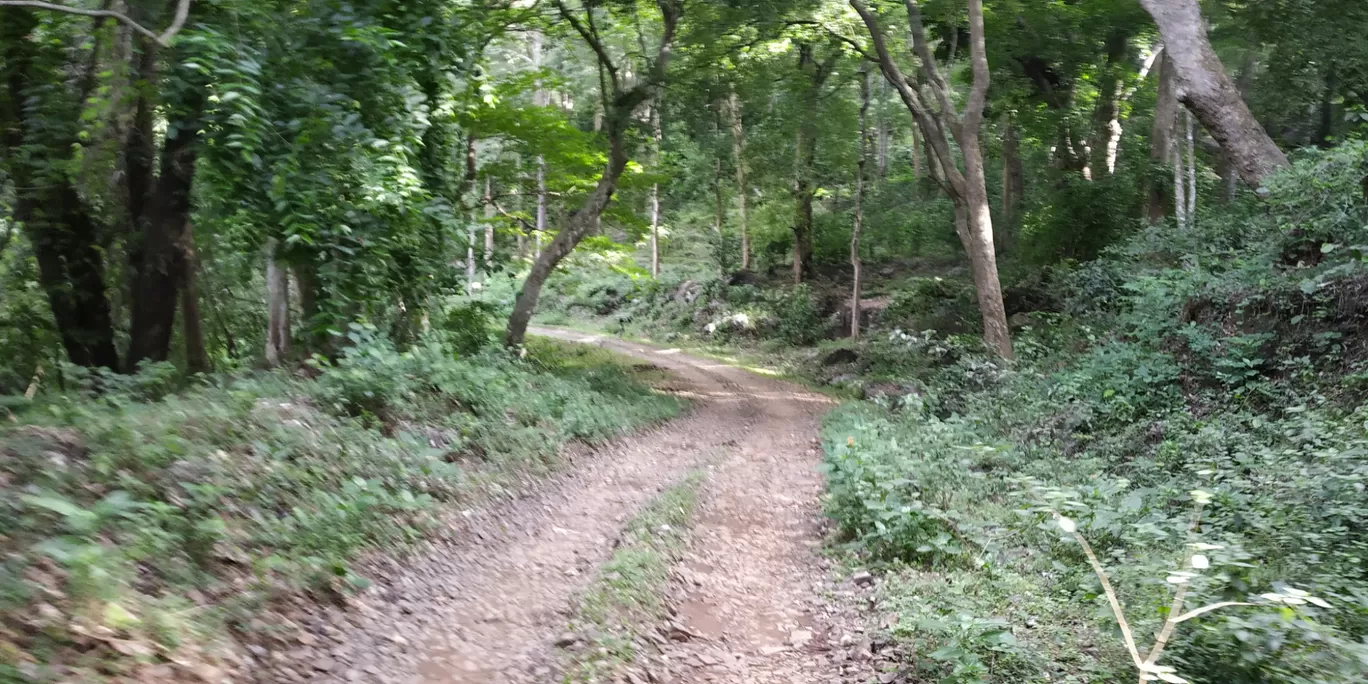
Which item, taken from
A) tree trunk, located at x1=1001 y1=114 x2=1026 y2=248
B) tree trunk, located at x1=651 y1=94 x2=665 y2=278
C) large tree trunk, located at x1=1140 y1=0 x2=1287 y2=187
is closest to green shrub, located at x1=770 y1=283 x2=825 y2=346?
tree trunk, located at x1=651 y1=94 x2=665 y2=278

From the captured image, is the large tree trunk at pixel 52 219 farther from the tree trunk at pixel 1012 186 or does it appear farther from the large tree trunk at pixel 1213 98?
→ the tree trunk at pixel 1012 186

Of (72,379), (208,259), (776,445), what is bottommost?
(776,445)

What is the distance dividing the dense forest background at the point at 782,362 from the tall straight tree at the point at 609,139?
0.09 meters

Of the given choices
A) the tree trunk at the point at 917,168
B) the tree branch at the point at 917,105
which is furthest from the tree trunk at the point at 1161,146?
the tree trunk at the point at 917,168

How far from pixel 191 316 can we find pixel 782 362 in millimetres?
16188

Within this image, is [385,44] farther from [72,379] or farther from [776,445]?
[776,445]

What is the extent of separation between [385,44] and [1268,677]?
10173 millimetres

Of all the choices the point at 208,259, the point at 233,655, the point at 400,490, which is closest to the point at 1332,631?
the point at 233,655

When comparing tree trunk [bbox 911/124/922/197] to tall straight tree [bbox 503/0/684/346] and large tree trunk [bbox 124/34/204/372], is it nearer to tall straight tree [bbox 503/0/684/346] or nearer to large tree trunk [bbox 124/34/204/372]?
tall straight tree [bbox 503/0/684/346]

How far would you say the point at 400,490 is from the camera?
22.9ft

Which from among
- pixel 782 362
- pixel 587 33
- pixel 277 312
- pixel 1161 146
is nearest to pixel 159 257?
pixel 277 312

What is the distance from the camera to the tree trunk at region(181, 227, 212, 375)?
456 inches

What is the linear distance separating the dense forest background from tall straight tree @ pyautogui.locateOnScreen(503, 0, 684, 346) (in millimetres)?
93

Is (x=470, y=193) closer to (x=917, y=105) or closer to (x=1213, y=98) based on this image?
(x=917, y=105)
